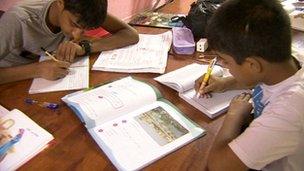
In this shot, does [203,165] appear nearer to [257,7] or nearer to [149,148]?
[149,148]

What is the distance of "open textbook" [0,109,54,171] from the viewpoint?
2.89 feet

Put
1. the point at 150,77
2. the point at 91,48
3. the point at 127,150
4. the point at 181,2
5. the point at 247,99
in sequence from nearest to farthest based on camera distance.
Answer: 1. the point at 127,150
2. the point at 247,99
3. the point at 150,77
4. the point at 91,48
5. the point at 181,2

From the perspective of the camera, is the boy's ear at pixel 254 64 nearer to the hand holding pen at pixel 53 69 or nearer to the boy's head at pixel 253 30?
the boy's head at pixel 253 30

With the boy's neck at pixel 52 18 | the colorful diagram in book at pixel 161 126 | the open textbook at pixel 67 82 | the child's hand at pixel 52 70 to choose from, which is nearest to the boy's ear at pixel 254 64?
the colorful diagram in book at pixel 161 126

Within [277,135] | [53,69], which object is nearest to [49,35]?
[53,69]

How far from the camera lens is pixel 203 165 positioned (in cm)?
88

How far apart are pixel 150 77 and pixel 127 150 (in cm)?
44

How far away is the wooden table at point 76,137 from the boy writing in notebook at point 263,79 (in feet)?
0.25

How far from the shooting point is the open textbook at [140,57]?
133 centimetres

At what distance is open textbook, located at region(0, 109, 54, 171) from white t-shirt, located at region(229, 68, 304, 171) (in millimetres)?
532

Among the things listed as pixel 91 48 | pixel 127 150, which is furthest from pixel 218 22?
pixel 91 48

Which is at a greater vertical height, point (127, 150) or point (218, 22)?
point (218, 22)

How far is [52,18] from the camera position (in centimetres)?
145

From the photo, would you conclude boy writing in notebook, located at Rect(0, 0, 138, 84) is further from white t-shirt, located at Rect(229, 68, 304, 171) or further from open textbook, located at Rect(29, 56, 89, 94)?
white t-shirt, located at Rect(229, 68, 304, 171)
